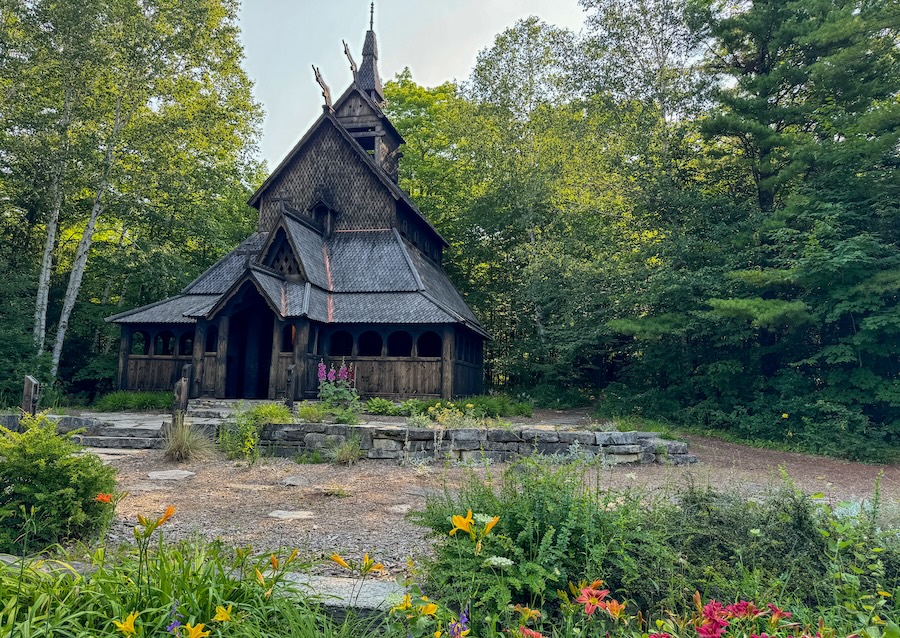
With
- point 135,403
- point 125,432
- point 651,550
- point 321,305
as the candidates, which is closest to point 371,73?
point 321,305

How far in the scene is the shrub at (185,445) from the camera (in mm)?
8266

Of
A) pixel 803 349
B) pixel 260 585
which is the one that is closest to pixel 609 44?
pixel 803 349

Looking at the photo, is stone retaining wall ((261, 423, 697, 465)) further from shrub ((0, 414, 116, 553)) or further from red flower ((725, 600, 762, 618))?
red flower ((725, 600, 762, 618))

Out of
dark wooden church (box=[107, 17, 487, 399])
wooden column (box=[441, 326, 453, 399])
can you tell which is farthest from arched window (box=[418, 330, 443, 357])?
wooden column (box=[441, 326, 453, 399])

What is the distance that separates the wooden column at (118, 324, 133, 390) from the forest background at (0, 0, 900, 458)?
2123 millimetres

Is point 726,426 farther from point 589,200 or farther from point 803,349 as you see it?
point 589,200

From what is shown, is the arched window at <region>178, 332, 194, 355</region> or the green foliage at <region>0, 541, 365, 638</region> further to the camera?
the arched window at <region>178, 332, 194, 355</region>

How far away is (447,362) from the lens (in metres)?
16.0

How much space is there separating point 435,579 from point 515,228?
76.6 ft

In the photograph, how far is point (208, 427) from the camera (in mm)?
9531

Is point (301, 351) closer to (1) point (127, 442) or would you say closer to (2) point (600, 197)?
(1) point (127, 442)

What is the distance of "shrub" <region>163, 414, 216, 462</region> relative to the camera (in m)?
8.27

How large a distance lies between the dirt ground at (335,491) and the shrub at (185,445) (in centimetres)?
20

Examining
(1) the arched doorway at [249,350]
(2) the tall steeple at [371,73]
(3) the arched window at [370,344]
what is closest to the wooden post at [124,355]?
(1) the arched doorway at [249,350]
